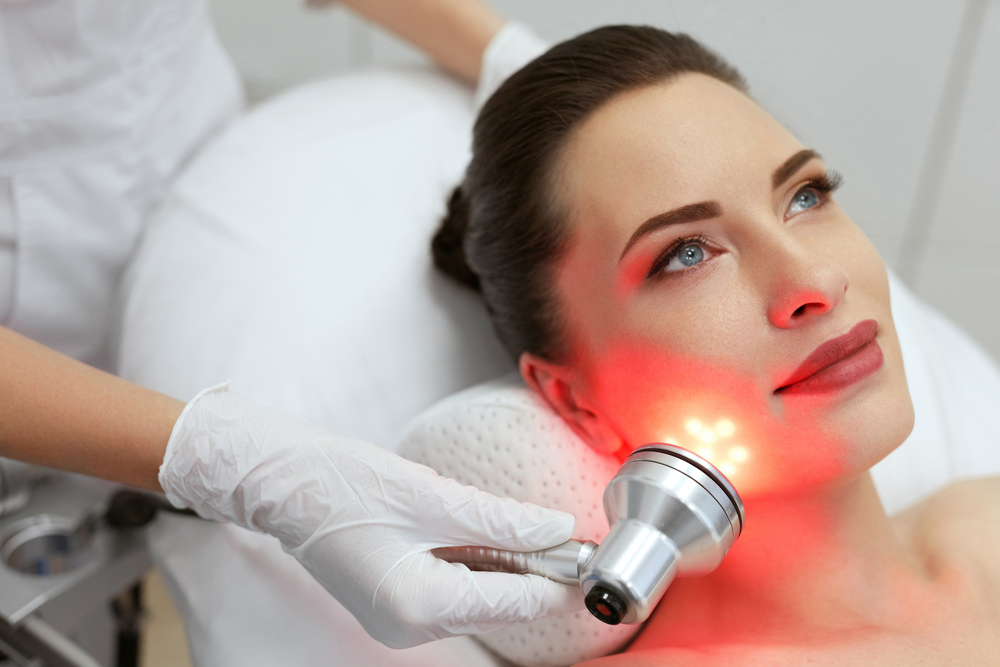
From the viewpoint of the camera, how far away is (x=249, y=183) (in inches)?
51.1

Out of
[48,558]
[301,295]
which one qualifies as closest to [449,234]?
[301,295]

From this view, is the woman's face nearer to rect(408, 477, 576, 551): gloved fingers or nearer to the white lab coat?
rect(408, 477, 576, 551): gloved fingers

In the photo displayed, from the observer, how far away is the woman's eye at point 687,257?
0.92m

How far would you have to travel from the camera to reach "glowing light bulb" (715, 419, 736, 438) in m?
0.89

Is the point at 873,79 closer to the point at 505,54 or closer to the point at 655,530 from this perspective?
the point at 505,54

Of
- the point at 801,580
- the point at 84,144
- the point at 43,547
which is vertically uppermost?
the point at 84,144

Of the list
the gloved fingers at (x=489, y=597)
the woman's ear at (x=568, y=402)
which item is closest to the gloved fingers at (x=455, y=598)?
the gloved fingers at (x=489, y=597)

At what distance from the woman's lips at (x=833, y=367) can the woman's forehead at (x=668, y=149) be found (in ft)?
0.68

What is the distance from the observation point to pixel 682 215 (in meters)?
0.90

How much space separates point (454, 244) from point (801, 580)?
27.2 inches

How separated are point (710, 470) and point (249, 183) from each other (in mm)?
890

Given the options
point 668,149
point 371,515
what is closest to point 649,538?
point 371,515

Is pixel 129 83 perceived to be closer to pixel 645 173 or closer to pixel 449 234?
pixel 449 234

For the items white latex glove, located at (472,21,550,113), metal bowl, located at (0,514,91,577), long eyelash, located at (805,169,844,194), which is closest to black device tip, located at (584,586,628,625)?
long eyelash, located at (805,169,844,194)
